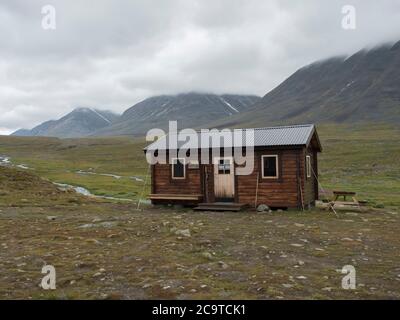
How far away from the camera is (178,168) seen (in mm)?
30734

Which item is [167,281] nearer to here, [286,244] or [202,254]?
[202,254]

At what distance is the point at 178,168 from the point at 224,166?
12.1 feet

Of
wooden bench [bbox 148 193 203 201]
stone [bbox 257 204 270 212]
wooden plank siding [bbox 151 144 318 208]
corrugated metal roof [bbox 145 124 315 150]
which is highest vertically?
corrugated metal roof [bbox 145 124 315 150]

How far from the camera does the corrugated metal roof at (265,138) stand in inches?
A: 1080

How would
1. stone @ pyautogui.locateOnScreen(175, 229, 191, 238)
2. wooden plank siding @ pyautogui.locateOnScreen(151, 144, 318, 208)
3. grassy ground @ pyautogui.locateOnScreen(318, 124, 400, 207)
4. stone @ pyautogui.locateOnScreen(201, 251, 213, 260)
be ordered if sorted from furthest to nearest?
grassy ground @ pyautogui.locateOnScreen(318, 124, 400, 207), wooden plank siding @ pyautogui.locateOnScreen(151, 144, 318, 208), stone @ pyautogui.locateOnScreen(175, 229, 191, 238), stone @ pyautogui.locateOnScreen(201, 251, 213, 260)

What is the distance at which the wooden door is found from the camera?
29.1m

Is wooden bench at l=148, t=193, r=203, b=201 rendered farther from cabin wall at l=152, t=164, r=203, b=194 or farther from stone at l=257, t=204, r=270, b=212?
stone at l=257, t=204, r=270, b=212

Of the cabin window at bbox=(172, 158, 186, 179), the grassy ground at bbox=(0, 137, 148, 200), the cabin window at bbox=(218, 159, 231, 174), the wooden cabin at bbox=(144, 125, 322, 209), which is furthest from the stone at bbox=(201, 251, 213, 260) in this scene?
the grassy ground at bbox=(0, 137, 148, 200)

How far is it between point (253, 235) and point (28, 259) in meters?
9.14

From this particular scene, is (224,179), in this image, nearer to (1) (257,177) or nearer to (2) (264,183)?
(1) (257,177)

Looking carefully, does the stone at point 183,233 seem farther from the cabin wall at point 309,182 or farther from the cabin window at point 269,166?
the cabin wall at point 309,182

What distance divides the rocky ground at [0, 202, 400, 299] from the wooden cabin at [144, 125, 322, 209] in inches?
147

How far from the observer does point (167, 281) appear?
10.8m
